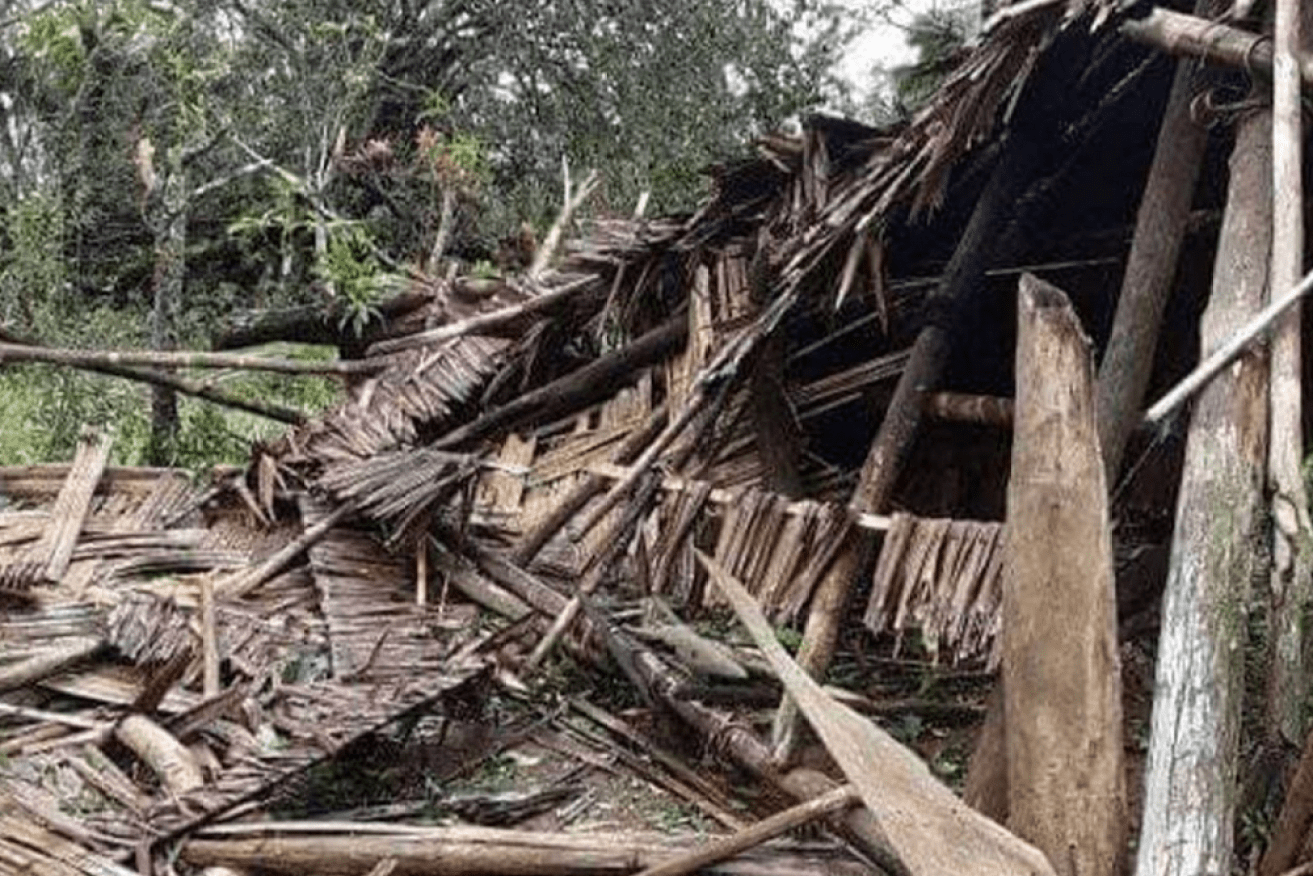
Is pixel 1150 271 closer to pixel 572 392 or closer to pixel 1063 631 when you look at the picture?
pixel 1063 631

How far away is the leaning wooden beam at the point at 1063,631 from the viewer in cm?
278

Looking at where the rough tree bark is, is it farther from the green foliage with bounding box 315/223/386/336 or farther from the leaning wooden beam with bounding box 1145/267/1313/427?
the green foliage with bounding box 315/223/386/336

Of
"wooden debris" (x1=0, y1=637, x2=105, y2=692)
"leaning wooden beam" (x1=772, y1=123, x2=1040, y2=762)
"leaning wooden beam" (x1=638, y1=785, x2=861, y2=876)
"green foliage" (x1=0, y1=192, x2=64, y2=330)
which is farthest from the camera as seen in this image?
"green foliage" (x1=0, y1=192, x2=64, y2=330)

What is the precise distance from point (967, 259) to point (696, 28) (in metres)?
8.34

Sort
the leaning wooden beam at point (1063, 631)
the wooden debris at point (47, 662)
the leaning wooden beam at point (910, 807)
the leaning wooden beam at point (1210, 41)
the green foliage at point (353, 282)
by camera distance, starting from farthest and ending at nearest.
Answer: the green foliage at point (353, 282), the wooden debris at point (47, 662), the leaning wooden beam at point (1210, 41), the leaning wooden beam at point (1063, 631), the leaning wooden beam at point (910, 807)

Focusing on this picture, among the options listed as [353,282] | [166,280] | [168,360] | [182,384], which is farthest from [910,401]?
→ [166,280]

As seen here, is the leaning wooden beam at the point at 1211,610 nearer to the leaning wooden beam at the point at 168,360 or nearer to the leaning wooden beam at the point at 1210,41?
the leaning wooden beam at the point at 1210,41

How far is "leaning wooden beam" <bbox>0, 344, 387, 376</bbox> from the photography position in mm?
6895

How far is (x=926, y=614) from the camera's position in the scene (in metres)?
3.64

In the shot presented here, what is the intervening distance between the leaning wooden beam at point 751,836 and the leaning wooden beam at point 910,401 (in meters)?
0.57

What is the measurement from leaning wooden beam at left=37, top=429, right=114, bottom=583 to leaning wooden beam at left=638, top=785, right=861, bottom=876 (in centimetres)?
367

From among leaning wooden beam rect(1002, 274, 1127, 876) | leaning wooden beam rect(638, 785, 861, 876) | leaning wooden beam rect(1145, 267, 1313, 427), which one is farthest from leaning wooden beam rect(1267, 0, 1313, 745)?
leaning wooden beam rect(638, 785, 861, 876)

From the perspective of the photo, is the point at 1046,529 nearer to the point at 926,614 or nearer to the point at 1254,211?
the point at 926,614

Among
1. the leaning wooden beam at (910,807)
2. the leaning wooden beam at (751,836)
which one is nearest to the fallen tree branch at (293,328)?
the leaning wooden beam at (751,836)
